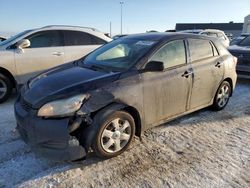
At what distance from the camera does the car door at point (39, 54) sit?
631 centimetres

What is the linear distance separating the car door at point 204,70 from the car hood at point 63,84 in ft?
5.23

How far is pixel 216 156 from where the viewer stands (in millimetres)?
3744

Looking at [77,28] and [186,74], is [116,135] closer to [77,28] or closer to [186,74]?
[186,74]

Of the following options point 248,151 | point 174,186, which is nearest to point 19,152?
point 174,186

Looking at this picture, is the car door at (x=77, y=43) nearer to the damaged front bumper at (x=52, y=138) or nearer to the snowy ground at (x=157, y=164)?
the snowy ground at (x=157, y=164)

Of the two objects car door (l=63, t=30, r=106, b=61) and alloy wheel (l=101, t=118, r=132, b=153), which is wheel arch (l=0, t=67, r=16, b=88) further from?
alloy wheel (l=101, t=118, r=132, b=153)

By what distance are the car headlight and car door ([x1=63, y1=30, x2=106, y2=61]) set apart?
3807mm

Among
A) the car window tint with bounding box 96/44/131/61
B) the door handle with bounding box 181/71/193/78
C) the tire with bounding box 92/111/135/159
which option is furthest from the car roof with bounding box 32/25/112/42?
the tire with bounding box 92/111/135/159

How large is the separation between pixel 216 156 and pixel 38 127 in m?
2.31

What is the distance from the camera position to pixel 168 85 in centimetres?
416

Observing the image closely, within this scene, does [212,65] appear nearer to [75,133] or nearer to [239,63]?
[75,133]

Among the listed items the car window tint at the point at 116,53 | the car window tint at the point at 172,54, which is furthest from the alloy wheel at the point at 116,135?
the car window tint at the point at 116,53

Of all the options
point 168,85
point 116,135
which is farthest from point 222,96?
point 116,135

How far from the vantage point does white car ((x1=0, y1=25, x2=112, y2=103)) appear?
616 centimetres
